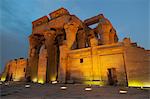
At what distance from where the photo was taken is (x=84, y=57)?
18047 millimetres

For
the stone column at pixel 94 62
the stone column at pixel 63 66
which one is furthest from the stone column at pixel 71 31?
the stone column at pixel 94 62

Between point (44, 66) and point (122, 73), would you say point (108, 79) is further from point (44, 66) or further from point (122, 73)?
point (44, 66)

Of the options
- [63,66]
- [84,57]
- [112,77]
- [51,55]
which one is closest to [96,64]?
[84,57]

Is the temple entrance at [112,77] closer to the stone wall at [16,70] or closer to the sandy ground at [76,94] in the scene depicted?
the sandy ground at [76,94]

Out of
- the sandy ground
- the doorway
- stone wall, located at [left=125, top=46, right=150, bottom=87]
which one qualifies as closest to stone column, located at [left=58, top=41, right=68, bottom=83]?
the doorway

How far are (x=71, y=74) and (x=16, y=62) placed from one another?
53.2 ft

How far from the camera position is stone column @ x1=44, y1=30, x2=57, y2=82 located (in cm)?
2393

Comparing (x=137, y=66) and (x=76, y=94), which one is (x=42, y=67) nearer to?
(x=137, y=66)

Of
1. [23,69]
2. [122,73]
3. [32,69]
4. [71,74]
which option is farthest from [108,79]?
[23,69]

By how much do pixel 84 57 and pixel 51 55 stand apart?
908 centimetres

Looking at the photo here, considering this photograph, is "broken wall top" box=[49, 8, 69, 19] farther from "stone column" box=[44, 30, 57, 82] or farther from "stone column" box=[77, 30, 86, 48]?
"stone column" box=[77, 30, 86, 48]

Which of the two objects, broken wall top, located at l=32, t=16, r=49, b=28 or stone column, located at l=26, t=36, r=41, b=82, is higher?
broken wall top, located at l=32, t=16, r=49, b=28

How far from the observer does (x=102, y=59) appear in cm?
1650

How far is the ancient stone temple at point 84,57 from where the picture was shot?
14.9 metres
